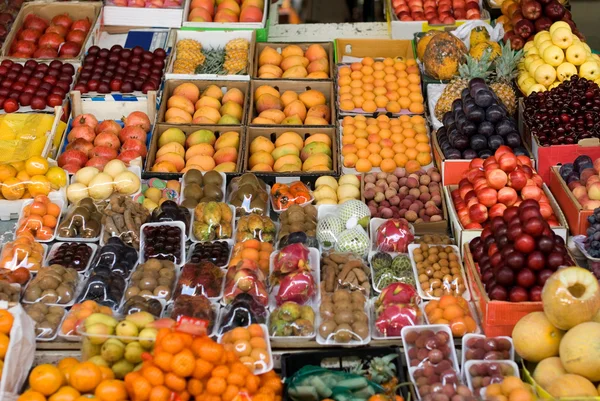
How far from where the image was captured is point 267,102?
211 inches

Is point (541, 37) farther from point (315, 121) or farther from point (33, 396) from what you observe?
point (33, 396)

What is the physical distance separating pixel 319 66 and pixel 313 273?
2.37 m

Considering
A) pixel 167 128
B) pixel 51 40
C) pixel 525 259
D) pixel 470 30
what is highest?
pixel 525 259

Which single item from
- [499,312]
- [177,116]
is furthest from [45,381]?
[177,116]

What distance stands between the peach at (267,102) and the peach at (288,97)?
69mm

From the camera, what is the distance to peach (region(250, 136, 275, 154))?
16.3ft

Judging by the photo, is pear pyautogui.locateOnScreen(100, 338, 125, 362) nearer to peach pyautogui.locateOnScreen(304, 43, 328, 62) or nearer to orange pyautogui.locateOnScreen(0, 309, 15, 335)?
orange pyautogui.locateOnScreen(0, 309, 15, 335)

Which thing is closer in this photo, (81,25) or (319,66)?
(319,66)

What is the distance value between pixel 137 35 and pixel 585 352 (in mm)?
4476

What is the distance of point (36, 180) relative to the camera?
445 centimetres

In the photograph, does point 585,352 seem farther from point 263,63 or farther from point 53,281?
point 263,63

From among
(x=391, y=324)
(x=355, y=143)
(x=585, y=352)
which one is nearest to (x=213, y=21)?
(x=355, y=143)

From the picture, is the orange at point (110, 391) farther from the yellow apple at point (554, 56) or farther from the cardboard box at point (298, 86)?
the yellow apple at point (554, 56)

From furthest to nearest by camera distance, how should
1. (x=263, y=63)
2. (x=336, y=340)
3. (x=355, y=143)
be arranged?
(x=263, y=63), (x=355, y=143), (x=336, y=340)
